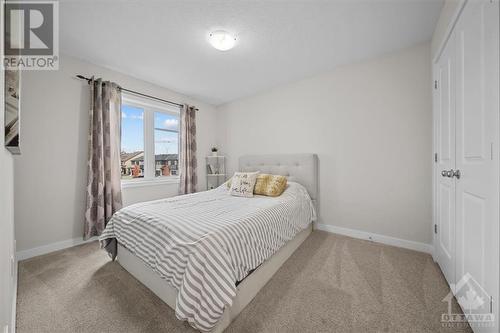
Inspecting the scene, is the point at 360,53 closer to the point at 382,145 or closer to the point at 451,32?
the point at 451,32

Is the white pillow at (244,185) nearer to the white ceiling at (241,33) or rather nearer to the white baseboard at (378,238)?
the white baseboard at (378,238)

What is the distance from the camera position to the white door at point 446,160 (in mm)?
1499

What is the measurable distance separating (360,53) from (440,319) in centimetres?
267

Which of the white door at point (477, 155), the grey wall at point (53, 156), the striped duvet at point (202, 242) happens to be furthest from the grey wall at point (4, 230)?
the white door at point (477, 155)

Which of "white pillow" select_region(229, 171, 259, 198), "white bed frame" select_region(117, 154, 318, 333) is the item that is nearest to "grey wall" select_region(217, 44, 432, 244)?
"white bed frame" select_region(117, 154, 318, 333)

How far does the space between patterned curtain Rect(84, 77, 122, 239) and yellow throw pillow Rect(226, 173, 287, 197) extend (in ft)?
6.57

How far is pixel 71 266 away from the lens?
192 cm

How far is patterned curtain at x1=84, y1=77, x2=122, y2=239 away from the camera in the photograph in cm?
244

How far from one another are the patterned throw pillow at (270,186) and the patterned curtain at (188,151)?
153 cm

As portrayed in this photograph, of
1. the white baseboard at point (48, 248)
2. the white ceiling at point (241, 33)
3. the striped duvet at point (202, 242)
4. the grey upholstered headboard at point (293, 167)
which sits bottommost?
the white baseboard at point (48, 248)

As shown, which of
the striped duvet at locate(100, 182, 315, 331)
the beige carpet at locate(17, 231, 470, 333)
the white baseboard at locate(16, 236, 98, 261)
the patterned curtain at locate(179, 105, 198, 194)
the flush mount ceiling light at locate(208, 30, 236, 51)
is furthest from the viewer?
the patterned curtain at locate(179, 105, 198, 194)

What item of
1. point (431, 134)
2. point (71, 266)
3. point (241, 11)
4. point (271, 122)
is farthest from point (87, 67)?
point (431, 134)

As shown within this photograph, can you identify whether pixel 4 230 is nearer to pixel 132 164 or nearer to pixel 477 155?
pixel 132 164

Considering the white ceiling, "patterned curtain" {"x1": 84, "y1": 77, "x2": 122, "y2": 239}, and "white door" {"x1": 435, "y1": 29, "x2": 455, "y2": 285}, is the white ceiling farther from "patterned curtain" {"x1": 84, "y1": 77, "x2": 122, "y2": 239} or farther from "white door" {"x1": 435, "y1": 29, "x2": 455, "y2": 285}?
"white door" {"x1": 435, "y1": 29, "x2": 455, "y2": 285}
